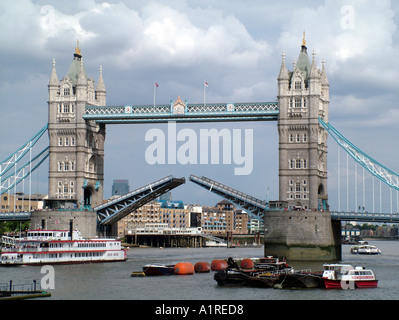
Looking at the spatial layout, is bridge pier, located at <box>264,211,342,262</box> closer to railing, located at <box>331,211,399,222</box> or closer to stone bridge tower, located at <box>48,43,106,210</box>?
railing, located at <box>331,211,399,222</box>

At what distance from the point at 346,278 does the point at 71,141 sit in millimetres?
49042

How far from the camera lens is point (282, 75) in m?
89.5

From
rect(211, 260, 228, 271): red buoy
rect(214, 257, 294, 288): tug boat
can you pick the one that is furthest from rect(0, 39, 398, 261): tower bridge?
rect(214, 257, 294, 288): tug boat

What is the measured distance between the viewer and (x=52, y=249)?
75.8 meters

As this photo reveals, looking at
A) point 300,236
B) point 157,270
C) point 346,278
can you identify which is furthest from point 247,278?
point 300,236

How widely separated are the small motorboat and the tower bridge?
18858 millimetres

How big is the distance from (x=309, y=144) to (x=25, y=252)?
1302 inches

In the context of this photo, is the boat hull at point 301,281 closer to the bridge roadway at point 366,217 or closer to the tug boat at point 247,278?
the tug boat at point 247,278

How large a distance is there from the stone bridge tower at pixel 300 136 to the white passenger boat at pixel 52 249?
2200cm

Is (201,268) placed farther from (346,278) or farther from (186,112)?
(186,112)

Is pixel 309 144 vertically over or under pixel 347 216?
over

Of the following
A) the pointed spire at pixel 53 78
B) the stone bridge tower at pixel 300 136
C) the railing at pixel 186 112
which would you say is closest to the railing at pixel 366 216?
the stone bridge tower at pixel 300 136
